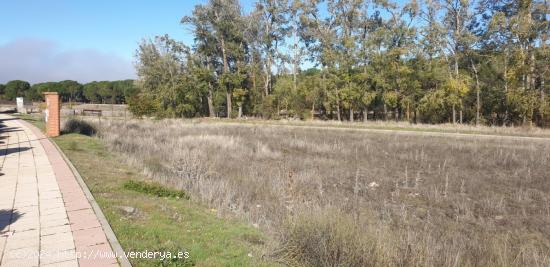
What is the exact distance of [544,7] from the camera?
29.1 metres

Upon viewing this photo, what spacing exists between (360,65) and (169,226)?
37318 millimetres

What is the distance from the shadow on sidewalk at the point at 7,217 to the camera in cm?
611

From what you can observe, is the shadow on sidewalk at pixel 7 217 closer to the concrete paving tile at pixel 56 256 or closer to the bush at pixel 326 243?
the concrete paving tile at pixel 56 256

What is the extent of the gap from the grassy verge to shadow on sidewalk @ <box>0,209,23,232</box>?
1248 millimetres

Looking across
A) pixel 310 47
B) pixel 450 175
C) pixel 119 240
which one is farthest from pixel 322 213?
pixel 310 47

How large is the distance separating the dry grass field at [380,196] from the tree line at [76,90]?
104456 millimetres

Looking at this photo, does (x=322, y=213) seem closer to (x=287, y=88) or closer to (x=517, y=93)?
(x=517, y=93)

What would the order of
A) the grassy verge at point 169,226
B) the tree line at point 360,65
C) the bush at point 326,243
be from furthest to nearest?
the tree line at point 360,65
the bush at point 326,243
the grassy verge at point 169,226

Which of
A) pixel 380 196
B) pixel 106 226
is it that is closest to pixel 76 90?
pixel 380 196

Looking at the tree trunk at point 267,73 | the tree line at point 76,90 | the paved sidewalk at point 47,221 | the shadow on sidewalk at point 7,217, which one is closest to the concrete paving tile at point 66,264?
the paved sidewalk at point 47,221

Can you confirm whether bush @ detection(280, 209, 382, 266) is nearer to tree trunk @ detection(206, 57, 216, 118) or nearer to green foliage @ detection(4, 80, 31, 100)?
tree trunk @ detection(206, 57, 216, 118)

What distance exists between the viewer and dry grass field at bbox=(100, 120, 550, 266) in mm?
5910

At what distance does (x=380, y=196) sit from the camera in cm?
1080

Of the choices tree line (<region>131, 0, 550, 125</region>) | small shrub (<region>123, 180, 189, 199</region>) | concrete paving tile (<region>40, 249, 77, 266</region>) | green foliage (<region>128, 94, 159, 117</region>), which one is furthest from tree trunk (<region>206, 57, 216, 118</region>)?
concrete paving tile (<region>40, 249, 77, 266</region>)
